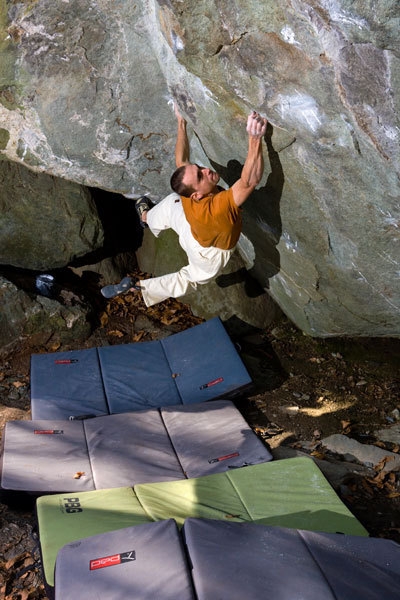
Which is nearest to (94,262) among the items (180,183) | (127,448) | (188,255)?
(188,255)

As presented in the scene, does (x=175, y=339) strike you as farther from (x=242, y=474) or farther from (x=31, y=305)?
(x=242, y=474)

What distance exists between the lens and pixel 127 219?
29.3 feet

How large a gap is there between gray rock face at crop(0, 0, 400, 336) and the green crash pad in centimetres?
187

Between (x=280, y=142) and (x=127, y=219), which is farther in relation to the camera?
(x=127, y=219)

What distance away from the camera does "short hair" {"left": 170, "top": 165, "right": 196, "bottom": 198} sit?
5.89 metres

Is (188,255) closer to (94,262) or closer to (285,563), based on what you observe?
(94,262)

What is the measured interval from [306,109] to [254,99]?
475 millimetres

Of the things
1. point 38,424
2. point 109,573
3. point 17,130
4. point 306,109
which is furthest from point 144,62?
point 109,573

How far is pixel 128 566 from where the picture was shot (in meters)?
3.66

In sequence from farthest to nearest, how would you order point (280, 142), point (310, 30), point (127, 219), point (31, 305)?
point (127, 219), point (31, 305), point (280, 142), point (310, 30)

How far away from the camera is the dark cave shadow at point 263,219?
18.0ft

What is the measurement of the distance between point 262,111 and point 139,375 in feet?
9.87

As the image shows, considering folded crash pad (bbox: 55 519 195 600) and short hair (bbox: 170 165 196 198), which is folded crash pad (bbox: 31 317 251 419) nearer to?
short hair (bbox: 170 165 196 198)

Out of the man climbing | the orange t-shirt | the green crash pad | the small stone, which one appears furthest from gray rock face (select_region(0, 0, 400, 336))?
the green crash pad
